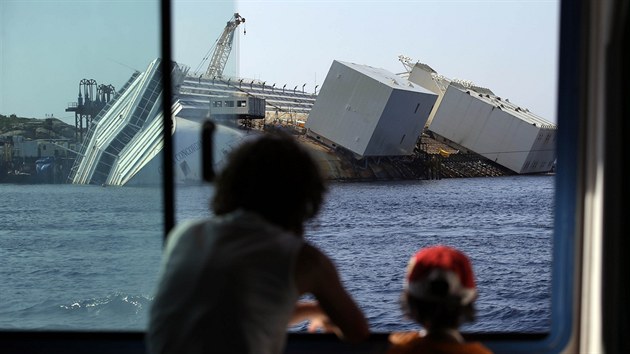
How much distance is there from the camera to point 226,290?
0.61 metres

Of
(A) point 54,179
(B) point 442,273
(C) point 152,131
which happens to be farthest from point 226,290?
Result: (A) point 54,179

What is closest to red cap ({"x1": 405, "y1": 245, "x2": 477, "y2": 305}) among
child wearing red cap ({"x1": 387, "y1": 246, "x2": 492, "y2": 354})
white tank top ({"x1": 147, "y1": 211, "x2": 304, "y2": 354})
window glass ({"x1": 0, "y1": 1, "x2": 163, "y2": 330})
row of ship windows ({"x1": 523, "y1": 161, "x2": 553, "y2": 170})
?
child wearing red cap ({"x1": 387, "y1": 246, "x2": 492, "y2": 354})

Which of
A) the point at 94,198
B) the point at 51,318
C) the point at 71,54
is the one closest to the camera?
the point at 51,318

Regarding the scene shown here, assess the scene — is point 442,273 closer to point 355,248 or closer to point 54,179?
point 355,248

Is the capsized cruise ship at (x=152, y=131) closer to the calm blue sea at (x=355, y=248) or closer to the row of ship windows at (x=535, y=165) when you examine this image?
the calm blue sea at (x=355, y=248)

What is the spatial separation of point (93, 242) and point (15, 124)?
4056mm

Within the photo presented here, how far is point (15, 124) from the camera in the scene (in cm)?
1762

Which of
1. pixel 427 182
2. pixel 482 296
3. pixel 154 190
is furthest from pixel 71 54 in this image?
pixel 154 190

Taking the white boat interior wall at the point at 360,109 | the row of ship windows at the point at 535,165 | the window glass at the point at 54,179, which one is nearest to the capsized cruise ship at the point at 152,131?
the window glass at the point at 54,179

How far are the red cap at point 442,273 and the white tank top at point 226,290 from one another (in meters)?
0.11

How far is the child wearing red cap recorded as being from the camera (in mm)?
Answer: 679

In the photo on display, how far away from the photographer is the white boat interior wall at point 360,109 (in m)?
21.2

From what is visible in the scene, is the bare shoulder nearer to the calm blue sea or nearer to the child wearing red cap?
the child wearing red cap

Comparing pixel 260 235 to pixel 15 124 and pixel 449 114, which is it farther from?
pixel 449 114
